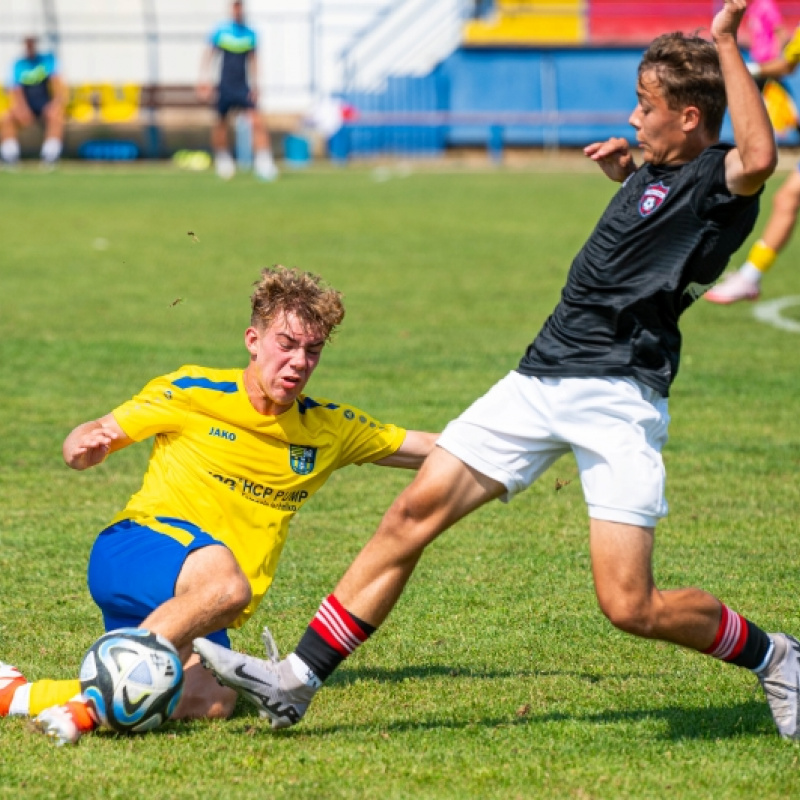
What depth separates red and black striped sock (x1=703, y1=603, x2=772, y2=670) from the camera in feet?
13.4

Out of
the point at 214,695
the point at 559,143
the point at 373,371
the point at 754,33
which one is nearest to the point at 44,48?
the point at 559,143

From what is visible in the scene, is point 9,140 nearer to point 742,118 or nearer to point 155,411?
point 155,411

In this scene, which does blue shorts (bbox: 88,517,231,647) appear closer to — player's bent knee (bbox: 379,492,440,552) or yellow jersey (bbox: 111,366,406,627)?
yellow jersey (bbox: 111,366,406,627)

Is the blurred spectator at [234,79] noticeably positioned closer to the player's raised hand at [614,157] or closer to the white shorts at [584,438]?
the player's raised hand at [614,157]

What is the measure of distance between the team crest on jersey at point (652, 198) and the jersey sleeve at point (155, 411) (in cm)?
153

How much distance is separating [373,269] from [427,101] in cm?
1744

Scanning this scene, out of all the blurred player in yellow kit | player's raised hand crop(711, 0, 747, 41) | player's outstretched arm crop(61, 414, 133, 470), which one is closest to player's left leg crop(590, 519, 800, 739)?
player's raised hand crop(711, 0, 747, 41)

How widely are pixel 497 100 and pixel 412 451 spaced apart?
27.2 metres

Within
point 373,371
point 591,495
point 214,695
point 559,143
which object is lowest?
point 559,143

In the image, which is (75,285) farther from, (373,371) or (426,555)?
(426,555)

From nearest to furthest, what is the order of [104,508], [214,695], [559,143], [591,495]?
[591,495], [214,695], [104,508], [559,143]

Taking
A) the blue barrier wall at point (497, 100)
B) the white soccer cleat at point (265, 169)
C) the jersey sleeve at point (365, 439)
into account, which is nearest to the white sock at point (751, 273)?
the jersey sleeve at point (365, 439)

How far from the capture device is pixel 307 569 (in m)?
5.80

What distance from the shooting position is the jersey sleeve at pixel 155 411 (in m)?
4.42
